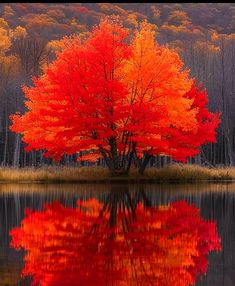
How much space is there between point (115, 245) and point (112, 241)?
1.50 feet

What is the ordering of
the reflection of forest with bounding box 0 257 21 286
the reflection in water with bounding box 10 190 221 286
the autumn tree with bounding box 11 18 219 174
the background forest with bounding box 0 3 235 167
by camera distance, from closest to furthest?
the reflection of forest with bounding box 0 257 21 286 → the reflection in water with bounding box 10 190 221 286 → the autumn tree with bounding box 11 18 219 174 → the background forest with bounding box 0 3 235 167

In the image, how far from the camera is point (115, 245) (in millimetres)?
9875

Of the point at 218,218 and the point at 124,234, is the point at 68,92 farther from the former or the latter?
the point at 124,234

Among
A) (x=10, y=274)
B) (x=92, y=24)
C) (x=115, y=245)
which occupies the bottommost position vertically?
(x=10, y=274)

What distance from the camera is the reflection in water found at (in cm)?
767

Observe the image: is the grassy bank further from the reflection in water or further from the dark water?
the reflection in water

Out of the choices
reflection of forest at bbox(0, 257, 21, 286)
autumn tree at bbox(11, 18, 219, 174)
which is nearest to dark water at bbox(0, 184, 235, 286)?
reflection of forest at bbox(0, 257, 21, 286)

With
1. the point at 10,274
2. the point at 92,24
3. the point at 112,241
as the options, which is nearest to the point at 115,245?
the point at 112,241

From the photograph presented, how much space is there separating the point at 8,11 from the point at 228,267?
77.4 metres

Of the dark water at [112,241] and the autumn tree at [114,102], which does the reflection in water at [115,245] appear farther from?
the autumn tree at [114,102]

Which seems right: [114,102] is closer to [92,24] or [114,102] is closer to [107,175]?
[107,175]

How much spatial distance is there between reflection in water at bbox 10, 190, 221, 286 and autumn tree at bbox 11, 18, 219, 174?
13.7 m

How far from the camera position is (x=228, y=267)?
27.2 feet

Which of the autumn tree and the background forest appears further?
the background forest
